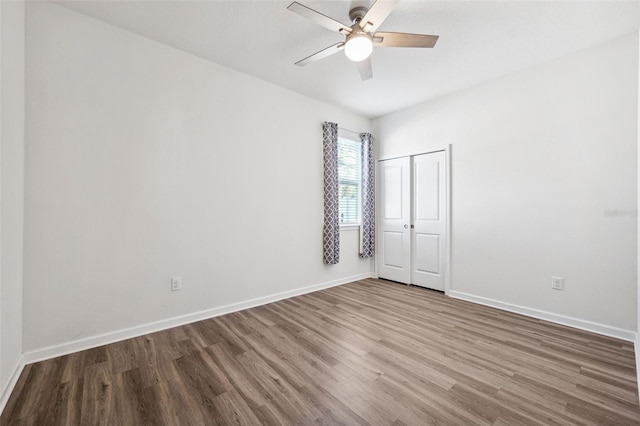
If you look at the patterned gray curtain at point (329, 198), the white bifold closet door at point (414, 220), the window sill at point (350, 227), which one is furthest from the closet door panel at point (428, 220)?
the patterned gray curtain at point (329, 198)

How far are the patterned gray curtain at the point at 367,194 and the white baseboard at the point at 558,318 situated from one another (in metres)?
1.49

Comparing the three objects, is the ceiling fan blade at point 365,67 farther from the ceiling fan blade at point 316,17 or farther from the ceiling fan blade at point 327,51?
the ceiling fan blade at point 316,17

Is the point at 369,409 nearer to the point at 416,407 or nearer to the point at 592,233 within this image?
the point at 416,407

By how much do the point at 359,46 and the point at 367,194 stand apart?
2.70 m

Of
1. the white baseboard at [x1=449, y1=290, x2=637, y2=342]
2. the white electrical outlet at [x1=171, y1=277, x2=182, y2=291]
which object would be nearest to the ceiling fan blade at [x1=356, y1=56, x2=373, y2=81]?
the white electrical outlet at [x1=171, y1=277, x2=182, y2=291]

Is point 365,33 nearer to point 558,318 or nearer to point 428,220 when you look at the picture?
point 428,220

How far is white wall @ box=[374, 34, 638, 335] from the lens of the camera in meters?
2.48

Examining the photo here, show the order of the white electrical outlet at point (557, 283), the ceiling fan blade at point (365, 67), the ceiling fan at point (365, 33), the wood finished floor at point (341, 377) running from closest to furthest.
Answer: the wood finished floor at point (341, 377)
the ceiling fan at point (365, 33)
the ceiling fan blade at point (365, 67)
the white electrical outlet at point (557, 283)

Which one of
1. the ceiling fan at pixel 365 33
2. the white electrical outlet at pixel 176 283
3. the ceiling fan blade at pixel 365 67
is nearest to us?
the ceiling fan at pixel 365 33

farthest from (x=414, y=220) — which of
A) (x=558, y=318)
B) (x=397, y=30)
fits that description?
(x=397, y=30)

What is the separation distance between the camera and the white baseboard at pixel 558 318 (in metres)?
2.45

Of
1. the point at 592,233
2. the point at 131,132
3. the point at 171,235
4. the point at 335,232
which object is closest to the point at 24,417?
the point at 171,235

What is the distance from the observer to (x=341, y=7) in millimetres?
2133

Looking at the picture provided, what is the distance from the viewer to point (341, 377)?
185 centimetres
